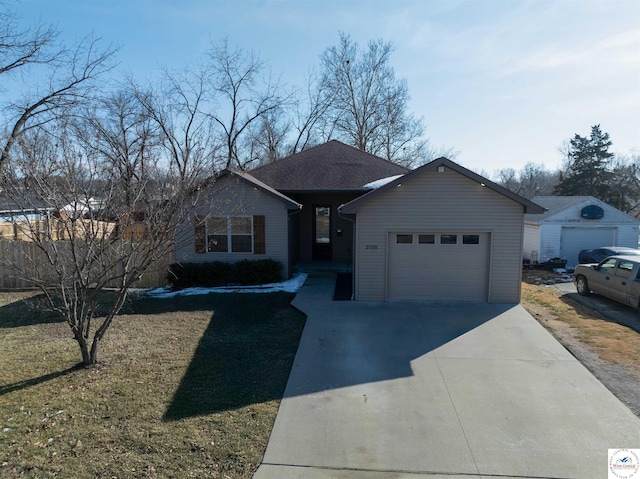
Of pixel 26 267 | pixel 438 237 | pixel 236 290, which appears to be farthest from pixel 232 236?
pixel 438 237

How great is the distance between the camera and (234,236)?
14328mm

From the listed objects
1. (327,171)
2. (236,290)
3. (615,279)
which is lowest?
(236,290)

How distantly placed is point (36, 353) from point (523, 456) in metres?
8.16

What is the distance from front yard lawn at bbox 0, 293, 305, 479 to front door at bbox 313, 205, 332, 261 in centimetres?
774

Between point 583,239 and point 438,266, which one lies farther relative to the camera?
point 583,239

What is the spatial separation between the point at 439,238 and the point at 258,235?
244 inches

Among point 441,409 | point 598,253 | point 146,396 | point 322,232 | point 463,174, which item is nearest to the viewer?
point 441,409

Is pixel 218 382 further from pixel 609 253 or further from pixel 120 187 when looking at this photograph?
pixel 609 253

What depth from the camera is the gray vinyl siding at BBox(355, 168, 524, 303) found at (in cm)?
1104

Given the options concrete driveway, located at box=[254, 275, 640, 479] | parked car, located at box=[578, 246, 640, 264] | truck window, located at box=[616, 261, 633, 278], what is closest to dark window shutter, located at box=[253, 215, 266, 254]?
concrete driveway, located at box=[254, 275, 640, 479]

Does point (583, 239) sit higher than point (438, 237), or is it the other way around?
point (438, 237)

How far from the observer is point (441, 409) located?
558 centimetres

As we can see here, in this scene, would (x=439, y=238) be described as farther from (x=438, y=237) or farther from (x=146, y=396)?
(x=146, y=396)

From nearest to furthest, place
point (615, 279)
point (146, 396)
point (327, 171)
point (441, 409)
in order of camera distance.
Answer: point (441, 409) < point (146, 396) < point (615, 279) < point (327, 171)
